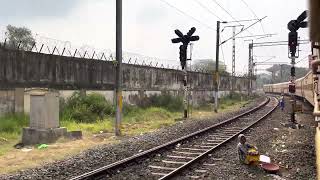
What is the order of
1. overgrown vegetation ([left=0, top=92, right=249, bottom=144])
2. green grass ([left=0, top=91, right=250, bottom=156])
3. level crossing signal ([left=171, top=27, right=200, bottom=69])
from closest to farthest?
green grass ([left=0, top=91, right=250, bottom=156]) < overgrown vegetation ([left=0, top=92, right=249, bottom=144]) < level crossing signal ([left=171, top=27, right=200, bottom=69])

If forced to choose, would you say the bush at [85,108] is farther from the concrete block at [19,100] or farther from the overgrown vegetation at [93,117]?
the concrete block at [19,100]

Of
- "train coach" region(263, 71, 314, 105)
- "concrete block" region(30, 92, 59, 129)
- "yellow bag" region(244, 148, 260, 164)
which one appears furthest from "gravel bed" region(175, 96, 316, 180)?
"concrete block" region(30, 92, 59, 129)

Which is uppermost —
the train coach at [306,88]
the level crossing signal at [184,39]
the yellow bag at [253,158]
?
the level crossing signal at [184,39]

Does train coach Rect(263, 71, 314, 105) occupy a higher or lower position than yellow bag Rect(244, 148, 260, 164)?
higher

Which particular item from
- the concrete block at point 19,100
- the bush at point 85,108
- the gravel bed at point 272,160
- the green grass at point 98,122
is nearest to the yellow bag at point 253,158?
the gravel bed at point 272,160

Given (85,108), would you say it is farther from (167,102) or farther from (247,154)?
(247,154)

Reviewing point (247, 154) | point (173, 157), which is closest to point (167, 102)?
point (173, 157)

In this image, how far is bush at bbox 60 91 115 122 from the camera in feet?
61.9

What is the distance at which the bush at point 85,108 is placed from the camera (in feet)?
61.9

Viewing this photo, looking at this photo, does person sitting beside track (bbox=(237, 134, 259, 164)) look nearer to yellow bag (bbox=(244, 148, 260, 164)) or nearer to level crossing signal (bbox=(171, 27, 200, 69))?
yellow bag (bbox=(244, 148, 260, 164))

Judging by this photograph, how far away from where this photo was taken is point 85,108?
64.4 ft

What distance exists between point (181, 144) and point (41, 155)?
4679mm

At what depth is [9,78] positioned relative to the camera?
53.5ft

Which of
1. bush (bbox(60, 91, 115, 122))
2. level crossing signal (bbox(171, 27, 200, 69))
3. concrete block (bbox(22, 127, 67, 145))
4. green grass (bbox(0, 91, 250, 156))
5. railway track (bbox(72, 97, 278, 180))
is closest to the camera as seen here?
railway track (bbox(72, 97, 278, 180))
